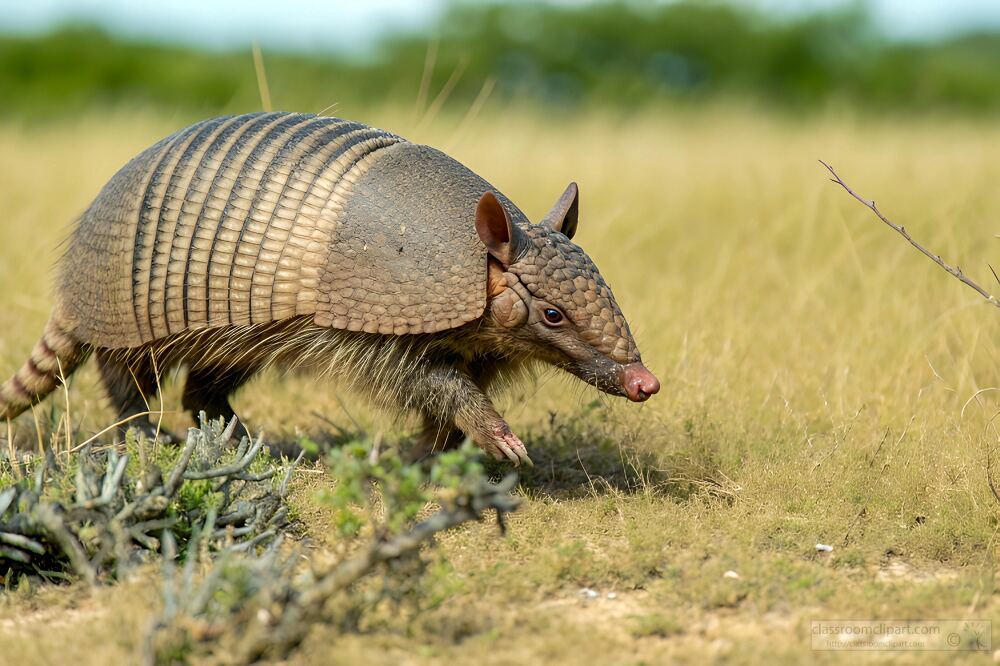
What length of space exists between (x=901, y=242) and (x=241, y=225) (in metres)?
5.43

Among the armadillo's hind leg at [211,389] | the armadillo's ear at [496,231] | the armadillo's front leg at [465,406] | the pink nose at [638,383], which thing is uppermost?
the armadillo's ear at [496,231]

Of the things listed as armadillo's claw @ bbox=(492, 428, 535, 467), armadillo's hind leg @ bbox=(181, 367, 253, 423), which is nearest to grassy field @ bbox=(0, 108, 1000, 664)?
armadillo's claw @ bbox=(492, 428, 535, 467)

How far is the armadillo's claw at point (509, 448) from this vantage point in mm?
4812

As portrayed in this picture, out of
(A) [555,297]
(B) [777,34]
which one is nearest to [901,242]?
(A) [555,297]

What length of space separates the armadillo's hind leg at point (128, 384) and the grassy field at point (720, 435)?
1.10ft

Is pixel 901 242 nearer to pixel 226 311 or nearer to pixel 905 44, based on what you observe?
pixel 226 311

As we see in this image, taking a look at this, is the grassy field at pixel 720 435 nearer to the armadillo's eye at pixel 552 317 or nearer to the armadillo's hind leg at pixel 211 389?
the armadillo's hind leg at pixel 211 389

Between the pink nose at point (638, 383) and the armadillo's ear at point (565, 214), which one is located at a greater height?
the armadillo's ear at point (565, 214)

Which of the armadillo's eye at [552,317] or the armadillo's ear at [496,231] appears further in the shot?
the armadillo's eye at [552,317]

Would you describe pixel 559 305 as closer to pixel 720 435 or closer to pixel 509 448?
pixel 509 448

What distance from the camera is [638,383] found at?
179 inches

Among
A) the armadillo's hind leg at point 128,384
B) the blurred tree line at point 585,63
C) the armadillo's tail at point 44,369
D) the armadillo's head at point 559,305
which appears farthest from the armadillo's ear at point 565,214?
the blurred tree line at point 585,63

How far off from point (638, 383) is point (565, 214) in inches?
36.2

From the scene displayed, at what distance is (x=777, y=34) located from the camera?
29.1 m
